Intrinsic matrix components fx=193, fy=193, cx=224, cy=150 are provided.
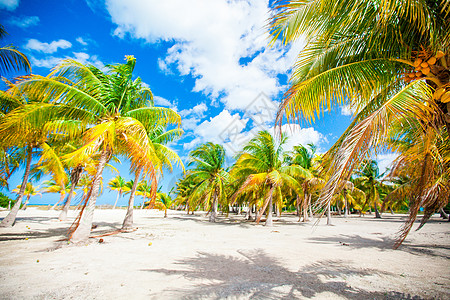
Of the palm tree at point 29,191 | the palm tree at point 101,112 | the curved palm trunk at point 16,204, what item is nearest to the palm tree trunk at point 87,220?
the palm tree at point 101,112

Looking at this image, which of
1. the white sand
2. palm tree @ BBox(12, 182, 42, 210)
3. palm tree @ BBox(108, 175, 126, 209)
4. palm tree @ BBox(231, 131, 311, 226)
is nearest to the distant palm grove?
the white sand

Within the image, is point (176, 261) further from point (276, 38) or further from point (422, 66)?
point (422, 66)

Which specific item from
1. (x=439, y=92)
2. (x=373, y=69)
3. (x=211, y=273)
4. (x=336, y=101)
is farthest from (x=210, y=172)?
(x=439, y=92)

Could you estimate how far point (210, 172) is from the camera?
17312 mm

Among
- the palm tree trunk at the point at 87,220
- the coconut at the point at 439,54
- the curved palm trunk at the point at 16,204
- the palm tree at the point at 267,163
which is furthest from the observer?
the palm tree at the point at 267,163

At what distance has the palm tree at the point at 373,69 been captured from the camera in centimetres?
228

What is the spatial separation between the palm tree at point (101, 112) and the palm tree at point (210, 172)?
370 inches

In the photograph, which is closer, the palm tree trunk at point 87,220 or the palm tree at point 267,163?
the palm tree trunk at point 87,220

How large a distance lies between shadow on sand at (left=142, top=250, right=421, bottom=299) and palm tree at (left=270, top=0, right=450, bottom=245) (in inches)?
68.8

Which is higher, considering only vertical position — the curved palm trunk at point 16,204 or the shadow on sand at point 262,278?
the curved palm trunk at point 16,204

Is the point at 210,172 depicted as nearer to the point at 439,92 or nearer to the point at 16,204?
the point at 16,204

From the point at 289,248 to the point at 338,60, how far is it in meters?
5.86

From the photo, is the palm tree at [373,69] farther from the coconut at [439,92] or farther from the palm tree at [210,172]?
the palm tree at [210,172]

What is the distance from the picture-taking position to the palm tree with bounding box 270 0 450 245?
2283mm
